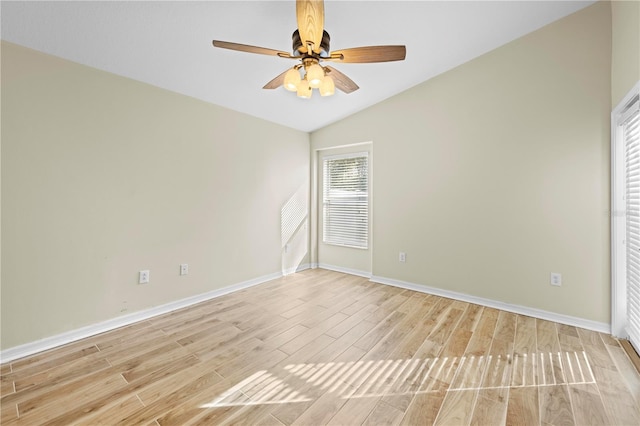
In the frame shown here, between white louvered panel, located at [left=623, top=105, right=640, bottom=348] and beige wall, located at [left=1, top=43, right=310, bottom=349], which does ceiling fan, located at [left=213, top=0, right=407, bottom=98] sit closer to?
beige wall, located at [left=1, top=43, right=310, bottom=349]

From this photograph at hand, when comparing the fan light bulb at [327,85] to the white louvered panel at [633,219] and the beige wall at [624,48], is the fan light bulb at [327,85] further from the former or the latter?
the white louvered panel at [633,219]

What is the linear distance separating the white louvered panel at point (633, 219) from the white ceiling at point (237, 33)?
1299 millimetres

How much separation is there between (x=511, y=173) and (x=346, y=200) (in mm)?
2294

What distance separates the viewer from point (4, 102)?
2025 millimetres

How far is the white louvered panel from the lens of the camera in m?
2.14

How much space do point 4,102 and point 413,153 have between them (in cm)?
396

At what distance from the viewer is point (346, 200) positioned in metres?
4.55

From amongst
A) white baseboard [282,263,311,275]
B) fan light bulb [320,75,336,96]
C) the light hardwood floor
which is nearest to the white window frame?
the light hardwood floor

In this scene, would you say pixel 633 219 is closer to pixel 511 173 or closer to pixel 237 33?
pixel 511 173

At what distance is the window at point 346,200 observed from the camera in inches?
171

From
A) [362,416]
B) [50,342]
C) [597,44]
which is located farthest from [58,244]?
[597,44]

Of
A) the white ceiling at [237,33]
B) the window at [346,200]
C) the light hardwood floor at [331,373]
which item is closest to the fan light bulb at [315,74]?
the white ceiling at [237,33]

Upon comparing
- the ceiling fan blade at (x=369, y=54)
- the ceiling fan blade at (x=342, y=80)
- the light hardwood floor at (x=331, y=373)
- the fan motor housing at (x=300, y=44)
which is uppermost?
the fan motor housing at (x=300, y=44)

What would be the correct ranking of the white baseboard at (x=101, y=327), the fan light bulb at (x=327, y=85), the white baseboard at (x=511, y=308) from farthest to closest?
the white baseboard at (x=511, y=308)
the white baseboard at (x=101, y=327)
the fan light bulb at (x=327, y=85)
